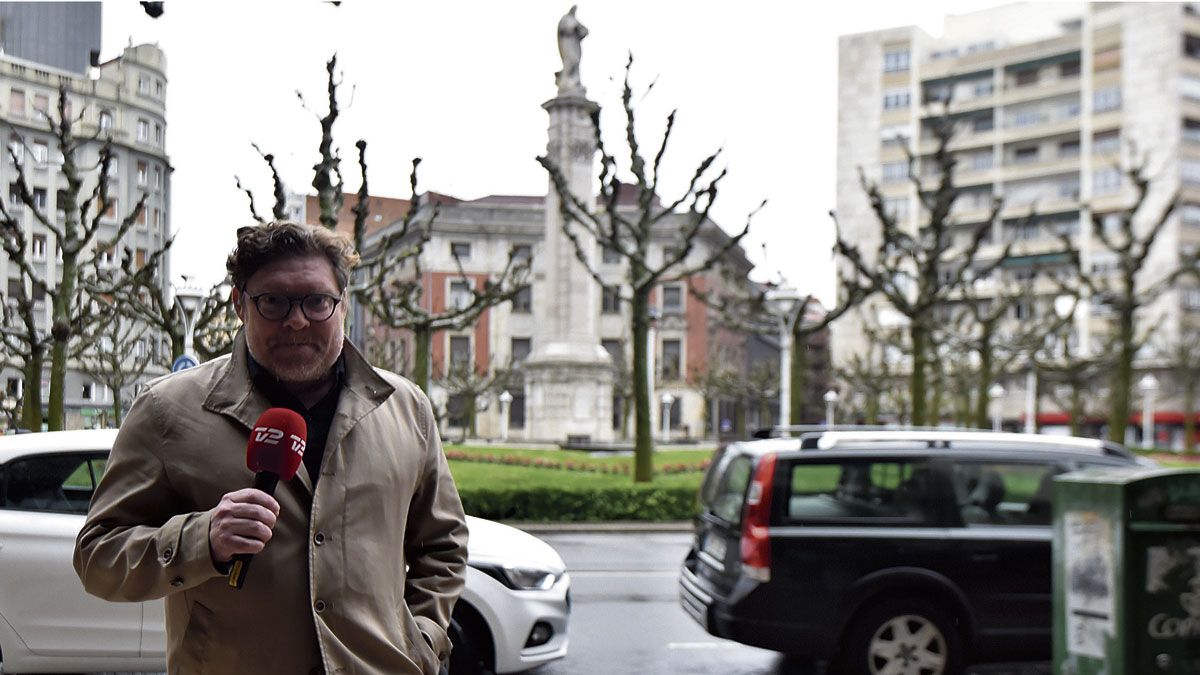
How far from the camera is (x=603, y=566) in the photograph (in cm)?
1394

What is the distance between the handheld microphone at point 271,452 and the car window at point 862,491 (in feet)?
17.3

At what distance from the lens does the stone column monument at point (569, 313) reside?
37.6m

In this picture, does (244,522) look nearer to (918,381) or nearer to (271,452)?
(271,452)

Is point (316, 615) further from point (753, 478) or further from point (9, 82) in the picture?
point (9, 82)

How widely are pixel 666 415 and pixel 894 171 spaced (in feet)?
76.4

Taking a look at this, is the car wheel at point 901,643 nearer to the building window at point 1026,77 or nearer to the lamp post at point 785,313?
the lamp post at point 785,313

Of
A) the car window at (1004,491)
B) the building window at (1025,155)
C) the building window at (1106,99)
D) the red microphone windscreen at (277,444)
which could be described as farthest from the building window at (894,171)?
the red microphone windscreen at (277,444)

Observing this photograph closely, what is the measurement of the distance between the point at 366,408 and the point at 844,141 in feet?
269

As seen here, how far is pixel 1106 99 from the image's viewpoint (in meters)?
69.4

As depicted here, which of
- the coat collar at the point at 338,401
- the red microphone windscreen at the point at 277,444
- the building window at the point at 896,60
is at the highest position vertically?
the building window at the point at 896,60

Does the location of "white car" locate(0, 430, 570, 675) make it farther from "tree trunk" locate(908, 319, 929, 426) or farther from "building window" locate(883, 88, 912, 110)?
"building window" locate(883, 88, 912, 110)

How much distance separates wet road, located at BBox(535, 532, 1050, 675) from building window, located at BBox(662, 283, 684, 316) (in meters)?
65.8

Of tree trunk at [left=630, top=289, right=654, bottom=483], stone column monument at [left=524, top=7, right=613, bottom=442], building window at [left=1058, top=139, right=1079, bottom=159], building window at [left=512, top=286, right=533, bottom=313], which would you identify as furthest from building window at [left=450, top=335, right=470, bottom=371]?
tree trunk at [left=630, top=289, right=654, bottom=483]

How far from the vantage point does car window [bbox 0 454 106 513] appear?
6734 mm
